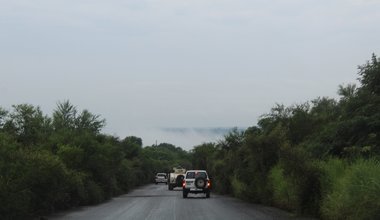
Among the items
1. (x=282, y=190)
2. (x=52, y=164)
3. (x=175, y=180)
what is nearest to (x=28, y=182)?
(x=52, y=164)

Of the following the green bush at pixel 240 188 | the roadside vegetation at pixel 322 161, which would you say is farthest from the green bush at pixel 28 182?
the green bush at pixel 240 188

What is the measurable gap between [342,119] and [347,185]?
1093cm

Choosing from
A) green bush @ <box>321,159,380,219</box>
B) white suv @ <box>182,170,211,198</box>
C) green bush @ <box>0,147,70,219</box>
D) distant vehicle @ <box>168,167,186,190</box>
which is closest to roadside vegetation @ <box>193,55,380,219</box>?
green bush @ <box>321,159,380,219</box>

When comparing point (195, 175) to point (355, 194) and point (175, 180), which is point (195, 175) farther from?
point (355, 194)

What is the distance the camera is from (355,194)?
55.8 ft

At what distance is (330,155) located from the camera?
26.4 metres

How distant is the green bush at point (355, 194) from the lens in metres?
15.2

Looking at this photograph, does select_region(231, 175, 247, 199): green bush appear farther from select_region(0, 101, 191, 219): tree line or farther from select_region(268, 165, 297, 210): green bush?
select_region(0, 101, 191, 219): tree line

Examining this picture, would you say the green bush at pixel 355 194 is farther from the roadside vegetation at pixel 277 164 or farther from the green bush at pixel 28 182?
the green bush at pixel 28 182

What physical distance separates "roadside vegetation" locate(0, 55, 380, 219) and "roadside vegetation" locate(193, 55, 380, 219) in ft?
0.13

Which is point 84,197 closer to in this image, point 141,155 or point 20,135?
point 20,135

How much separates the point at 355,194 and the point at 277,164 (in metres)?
15.1

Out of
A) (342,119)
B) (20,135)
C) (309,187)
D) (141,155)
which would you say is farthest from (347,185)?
(141,155)

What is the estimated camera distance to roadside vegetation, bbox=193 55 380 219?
17.7 meters
